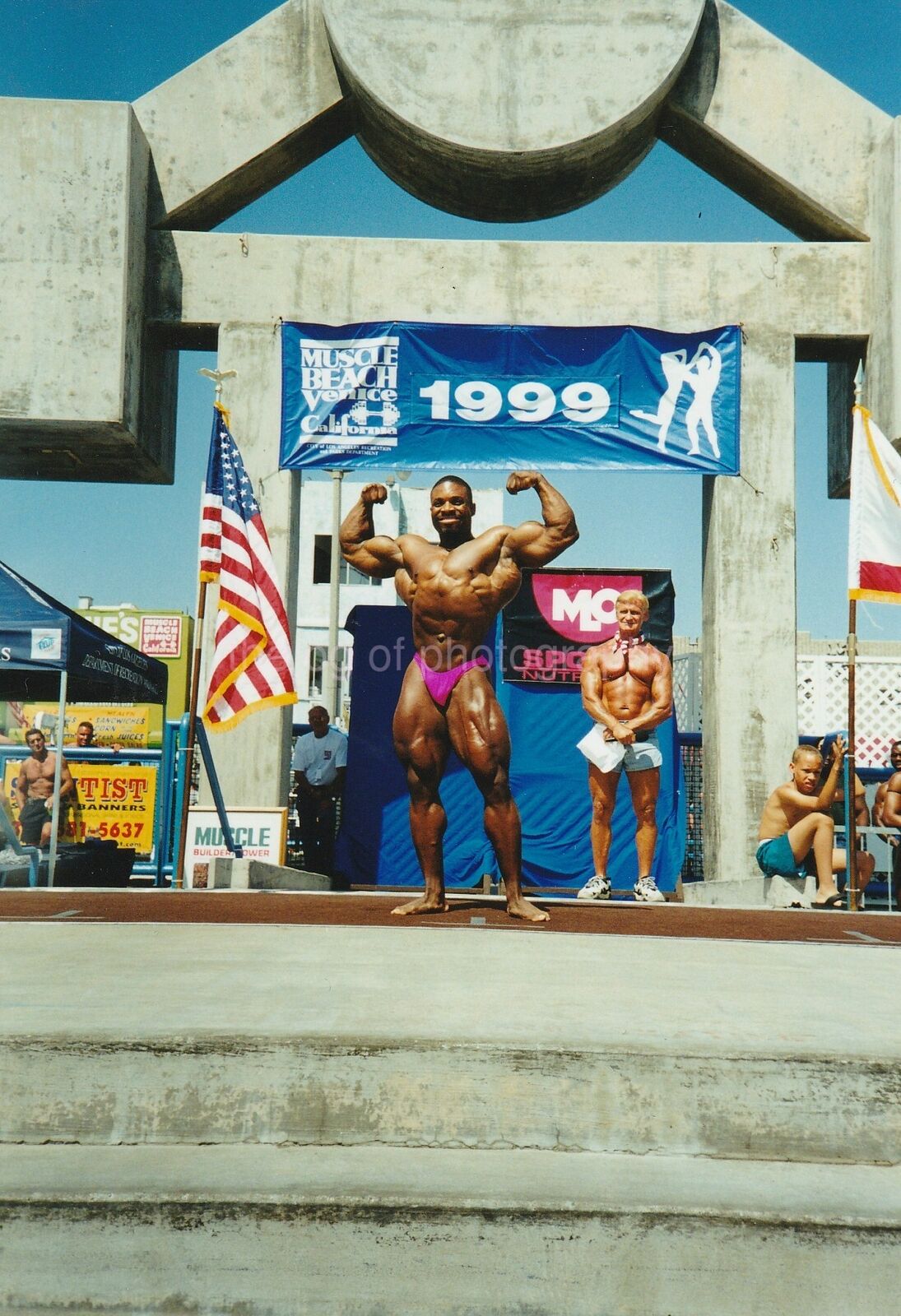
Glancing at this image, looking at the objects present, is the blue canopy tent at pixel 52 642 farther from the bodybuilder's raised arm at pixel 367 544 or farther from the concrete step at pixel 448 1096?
the concrete step at pixel 448 1096

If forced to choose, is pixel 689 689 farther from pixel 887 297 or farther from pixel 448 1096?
pixel 448 1096

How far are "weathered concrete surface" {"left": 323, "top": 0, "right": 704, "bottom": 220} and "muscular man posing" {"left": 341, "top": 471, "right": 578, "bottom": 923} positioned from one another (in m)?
7.01

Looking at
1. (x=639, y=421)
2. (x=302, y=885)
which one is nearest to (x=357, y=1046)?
(x=302, y=885)

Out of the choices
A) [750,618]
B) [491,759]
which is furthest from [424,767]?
[750,618]

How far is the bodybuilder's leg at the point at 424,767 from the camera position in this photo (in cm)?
623

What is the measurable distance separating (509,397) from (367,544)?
6.22 metres

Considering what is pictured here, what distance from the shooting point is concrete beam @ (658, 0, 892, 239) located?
12.3m

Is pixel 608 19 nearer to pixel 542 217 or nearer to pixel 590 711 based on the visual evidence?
pixel 542 217

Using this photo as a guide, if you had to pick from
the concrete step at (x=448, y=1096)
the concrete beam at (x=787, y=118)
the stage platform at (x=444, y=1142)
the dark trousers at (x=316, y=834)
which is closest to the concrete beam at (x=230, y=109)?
the concrete beam at (x=787, y=118)

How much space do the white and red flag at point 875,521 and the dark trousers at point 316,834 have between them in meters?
6.58

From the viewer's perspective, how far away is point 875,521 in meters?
8.86

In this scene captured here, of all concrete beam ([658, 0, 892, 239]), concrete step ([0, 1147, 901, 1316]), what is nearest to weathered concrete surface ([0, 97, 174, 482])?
concrete beam ([658, 0, 892, 239])

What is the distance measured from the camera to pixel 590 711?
9508 millimetres

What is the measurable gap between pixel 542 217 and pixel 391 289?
1.98 meters
